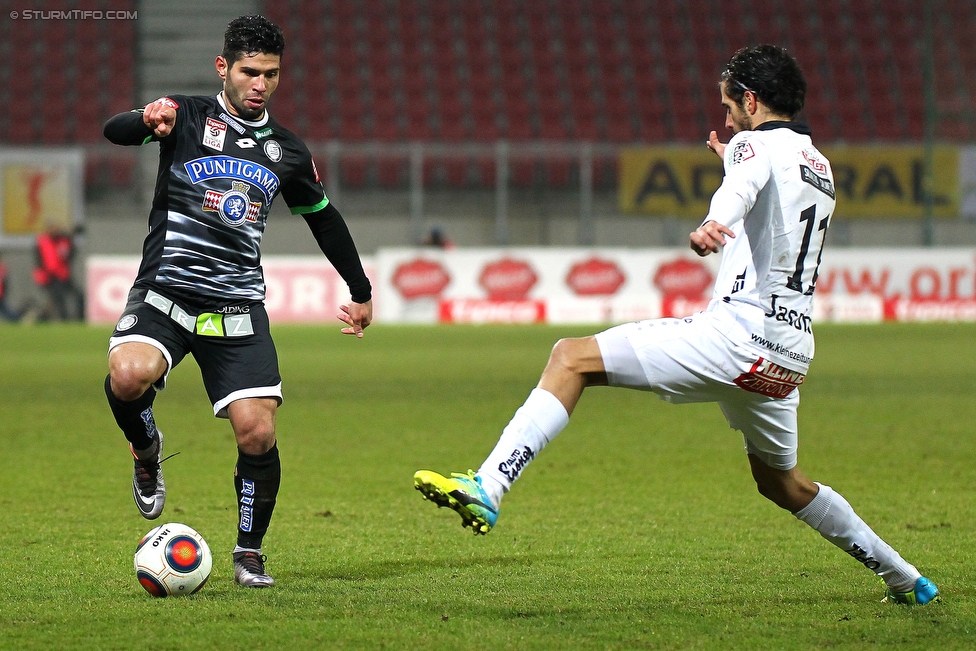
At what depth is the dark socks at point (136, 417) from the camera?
4.77 meters

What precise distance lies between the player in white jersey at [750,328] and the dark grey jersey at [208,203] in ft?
4.73

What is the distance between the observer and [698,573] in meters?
4.97

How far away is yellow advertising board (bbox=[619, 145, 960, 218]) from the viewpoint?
25.3m

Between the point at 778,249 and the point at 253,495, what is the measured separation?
2.11 meters

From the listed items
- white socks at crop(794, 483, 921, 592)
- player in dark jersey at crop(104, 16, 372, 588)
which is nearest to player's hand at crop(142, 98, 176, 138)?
player in dark jersey at crop(104, 16, 372, 588)

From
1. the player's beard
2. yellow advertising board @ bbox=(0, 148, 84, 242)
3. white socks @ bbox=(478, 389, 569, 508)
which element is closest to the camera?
white socks @ bbox=(478, 389, 569, 508)

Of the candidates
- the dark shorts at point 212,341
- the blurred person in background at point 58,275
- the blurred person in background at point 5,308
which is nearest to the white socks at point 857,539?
the dark shorts at point 212,341

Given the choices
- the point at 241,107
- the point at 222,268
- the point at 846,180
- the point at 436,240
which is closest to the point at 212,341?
the point at 222,268

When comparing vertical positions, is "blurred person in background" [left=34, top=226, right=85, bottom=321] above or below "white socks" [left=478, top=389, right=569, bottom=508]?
below

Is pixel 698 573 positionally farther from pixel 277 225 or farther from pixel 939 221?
pixel 939 221

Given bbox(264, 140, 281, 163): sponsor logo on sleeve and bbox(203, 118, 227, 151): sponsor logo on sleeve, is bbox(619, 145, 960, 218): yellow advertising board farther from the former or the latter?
bbox(203, 118, 227, 151): sponsor logo on sleeve

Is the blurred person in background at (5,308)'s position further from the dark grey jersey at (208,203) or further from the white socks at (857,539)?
the white socks at (857,539)

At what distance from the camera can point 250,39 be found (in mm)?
4723

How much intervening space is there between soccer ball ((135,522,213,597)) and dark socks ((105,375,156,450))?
1.69 ft
